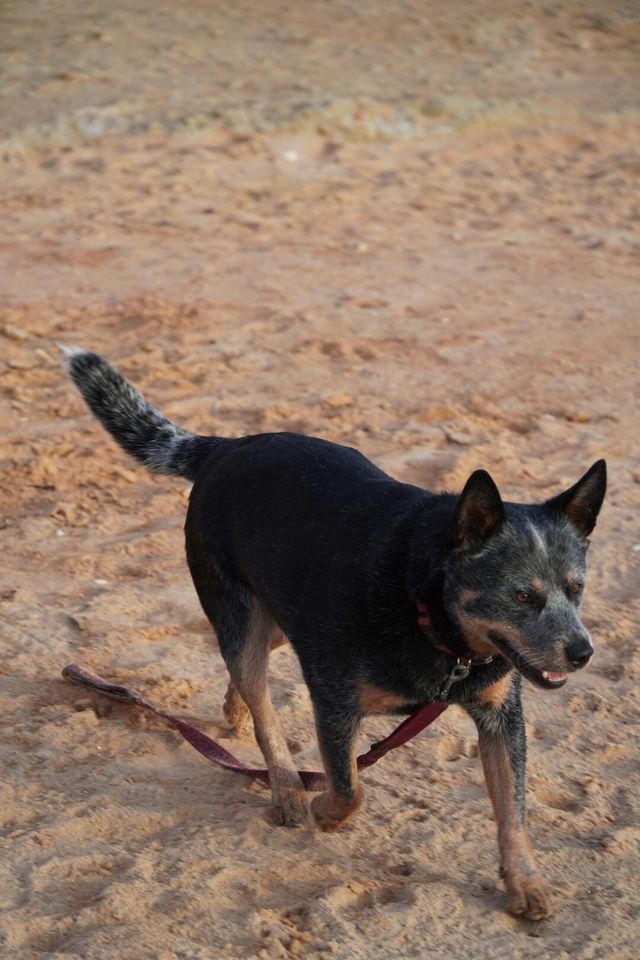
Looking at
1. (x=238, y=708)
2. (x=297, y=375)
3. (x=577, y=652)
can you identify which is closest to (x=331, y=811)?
(x=238, y=708)

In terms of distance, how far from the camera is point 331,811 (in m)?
4.52

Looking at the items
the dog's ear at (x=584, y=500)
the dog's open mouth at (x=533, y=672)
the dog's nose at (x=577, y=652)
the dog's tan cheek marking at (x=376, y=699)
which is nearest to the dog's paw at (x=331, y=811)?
the dog's tan cheek marking at (x=376, y=699)

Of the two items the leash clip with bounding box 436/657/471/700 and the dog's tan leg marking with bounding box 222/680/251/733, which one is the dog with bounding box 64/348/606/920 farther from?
the dog's tan leg marking with bounding box 222/680/251/733

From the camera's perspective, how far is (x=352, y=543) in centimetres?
442

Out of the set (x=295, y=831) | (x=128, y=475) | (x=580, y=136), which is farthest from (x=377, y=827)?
(x=580, y=136)

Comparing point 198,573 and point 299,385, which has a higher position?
point 198,573

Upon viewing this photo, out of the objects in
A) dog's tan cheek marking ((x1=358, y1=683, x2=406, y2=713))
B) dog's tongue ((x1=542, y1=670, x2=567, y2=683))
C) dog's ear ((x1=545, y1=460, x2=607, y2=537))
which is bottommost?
dog's tan cheek marking ((x1=358, y1=683, x2=406, y2=713))

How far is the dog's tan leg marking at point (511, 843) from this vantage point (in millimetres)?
4246

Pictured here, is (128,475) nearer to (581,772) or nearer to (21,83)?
(581,772)

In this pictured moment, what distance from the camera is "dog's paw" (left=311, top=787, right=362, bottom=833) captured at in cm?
448

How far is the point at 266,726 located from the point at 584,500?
1.47 metres

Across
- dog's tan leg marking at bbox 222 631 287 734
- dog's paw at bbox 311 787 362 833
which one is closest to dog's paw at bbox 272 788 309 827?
dog's paw at bbox 311 787 362 833

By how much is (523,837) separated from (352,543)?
1135mm

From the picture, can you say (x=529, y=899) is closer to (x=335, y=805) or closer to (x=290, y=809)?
(x=335, y=805)
